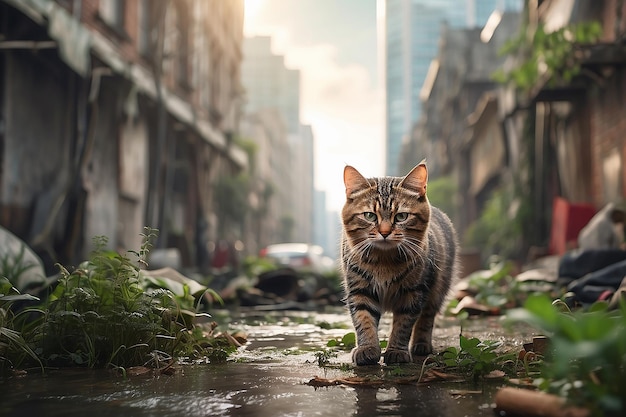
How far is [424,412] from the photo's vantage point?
2189 mm

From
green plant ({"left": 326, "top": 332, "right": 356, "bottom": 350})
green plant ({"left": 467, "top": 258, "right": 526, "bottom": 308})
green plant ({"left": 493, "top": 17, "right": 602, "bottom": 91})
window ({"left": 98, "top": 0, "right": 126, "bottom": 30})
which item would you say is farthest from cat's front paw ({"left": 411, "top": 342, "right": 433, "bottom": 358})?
window ({"left": 98, "top": 0, "right": 126, "bottom": 30})

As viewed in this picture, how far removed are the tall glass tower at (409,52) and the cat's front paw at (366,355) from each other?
152825 millimetres

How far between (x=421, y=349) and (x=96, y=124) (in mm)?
8442

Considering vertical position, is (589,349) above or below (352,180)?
below

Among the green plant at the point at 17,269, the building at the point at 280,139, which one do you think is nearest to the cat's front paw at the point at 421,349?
the green plant at the point at 17,269

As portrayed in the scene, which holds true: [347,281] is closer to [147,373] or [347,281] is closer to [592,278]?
[147,373]

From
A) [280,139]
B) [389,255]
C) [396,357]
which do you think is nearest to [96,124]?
[389,255]

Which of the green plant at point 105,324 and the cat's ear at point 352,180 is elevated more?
the cat's ear at point 352,180

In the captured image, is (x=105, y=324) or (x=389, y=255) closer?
(x=105, y=324)

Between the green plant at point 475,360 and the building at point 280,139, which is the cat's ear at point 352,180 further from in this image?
the building at point 280,139

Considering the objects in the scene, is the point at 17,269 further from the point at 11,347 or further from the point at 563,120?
the point at 563,120

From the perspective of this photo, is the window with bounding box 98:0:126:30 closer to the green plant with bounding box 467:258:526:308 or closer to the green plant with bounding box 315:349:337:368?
the green plant with bounding box 467:258:526:308

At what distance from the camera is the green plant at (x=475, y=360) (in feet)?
9.21

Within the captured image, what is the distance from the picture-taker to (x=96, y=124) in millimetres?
10898
